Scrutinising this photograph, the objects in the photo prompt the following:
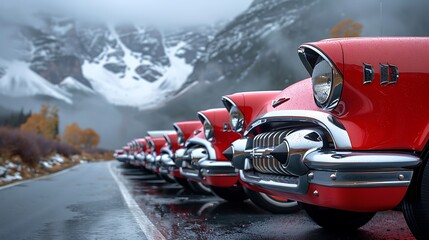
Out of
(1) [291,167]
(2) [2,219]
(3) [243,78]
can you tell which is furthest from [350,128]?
(3) [243,78]

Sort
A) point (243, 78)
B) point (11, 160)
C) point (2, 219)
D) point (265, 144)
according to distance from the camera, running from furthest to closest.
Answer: point (243, 78) → point (11, 160) → point (2, 219) → point (265, 144)

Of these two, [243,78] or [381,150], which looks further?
[243,78]

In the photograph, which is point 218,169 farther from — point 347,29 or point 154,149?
point 347,29

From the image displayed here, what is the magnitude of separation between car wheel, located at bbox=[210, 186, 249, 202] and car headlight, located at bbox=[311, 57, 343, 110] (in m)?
3.36

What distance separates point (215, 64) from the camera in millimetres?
139125

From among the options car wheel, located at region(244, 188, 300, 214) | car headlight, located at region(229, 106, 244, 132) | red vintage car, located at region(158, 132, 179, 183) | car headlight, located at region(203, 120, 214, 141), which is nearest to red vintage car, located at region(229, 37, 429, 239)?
car wheel, located at region(244, 188, 300, 214)

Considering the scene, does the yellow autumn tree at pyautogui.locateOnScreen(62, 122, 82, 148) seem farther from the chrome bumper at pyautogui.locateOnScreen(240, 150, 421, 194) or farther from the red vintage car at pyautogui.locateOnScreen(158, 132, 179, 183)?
the chrome bumper at pyautogui.locateOnScreen(240, 150, 421, 194)

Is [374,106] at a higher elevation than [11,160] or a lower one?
higher

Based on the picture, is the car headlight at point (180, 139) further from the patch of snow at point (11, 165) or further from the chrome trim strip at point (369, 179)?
the patch of snow at point (11, 165)

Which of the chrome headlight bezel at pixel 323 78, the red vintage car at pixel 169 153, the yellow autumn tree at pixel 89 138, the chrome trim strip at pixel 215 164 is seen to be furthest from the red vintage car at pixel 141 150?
the yellow autumn tree at pixel 89 138

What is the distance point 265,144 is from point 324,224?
1088 millimetres

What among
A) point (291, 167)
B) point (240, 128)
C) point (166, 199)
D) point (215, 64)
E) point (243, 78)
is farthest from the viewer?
point (215, 64)

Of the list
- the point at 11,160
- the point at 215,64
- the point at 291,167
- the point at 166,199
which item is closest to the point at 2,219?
the point at 166,199

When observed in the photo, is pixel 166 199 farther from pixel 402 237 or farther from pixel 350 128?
pixel 350 128
